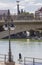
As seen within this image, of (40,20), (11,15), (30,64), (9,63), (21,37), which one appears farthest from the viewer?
(21,37)

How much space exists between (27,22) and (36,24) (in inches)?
41.3

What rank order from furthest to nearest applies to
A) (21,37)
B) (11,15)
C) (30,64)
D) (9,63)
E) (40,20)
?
(21,37)
(11,15)
(40,20)
(30,64)
(9,63)

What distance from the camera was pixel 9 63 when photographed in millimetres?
24375

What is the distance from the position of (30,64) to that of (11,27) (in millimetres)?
3067

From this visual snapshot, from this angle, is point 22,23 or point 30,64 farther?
point 22,23

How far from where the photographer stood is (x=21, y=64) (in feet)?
85.6

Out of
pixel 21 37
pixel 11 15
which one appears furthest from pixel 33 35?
pixel 11 15

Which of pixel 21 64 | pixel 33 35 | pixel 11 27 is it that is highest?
pixel 11 27

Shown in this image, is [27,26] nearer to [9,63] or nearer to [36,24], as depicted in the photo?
[36,24]

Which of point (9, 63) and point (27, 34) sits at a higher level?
point (9, 63)

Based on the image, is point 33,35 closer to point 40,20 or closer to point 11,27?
point 40,20

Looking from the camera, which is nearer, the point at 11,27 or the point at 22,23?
the point at 11,27

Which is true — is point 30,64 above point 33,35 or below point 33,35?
above

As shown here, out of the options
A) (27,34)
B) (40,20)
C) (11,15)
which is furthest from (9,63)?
(27,34)
